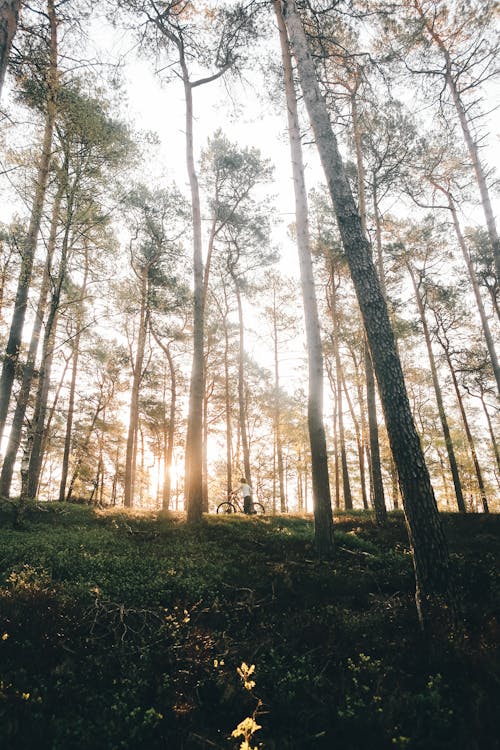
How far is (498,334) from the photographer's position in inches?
747

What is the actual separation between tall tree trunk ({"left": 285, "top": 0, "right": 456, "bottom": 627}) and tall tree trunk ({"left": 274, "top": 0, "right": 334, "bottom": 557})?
2278 mm

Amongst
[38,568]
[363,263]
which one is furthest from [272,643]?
[363,263]

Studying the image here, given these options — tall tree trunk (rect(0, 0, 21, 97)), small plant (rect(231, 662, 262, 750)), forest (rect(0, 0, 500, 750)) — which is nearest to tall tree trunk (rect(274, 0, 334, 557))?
forest (rect(0, 0, 500, 750))

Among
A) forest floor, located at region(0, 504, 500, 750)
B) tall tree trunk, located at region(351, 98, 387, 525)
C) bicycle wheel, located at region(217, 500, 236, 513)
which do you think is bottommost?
forest floor, located at region(0, 504, 500, 750)

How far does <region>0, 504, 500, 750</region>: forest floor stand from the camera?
8.91 ft

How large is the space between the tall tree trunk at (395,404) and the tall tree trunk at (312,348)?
2.28 m

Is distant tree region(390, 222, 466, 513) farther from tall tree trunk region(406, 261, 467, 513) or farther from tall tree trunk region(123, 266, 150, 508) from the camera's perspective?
tall tree trunk region(123, 266, 150, 508)

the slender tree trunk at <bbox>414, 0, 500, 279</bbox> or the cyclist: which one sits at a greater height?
the slender tree trunk at <bbox>414, 0, 500, 279</bbox>

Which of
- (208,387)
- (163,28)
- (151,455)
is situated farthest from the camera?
(151,455)

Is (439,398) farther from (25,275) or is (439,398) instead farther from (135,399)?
(25,275)

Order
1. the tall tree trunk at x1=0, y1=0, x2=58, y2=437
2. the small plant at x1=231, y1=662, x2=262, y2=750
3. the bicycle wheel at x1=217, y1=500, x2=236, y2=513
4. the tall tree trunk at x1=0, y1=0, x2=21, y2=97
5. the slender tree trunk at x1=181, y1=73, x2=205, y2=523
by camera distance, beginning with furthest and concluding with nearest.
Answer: the bicycle wheel at x1=217, y1=500, x2=236, y2=513 → the tall tree trunk at x1=0, y1=0, x2=58, y2=437 → the slender tree trunk at x1=181, y1=73, x2=205, y2=523 → the tall tree trunk at x1=0, y1=0, x2=21, y2=97 → the small plant at x1=231, y1=662, x2=262, y2=750

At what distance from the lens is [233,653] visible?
3785 mm

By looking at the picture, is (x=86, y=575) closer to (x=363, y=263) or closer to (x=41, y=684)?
(x=41, y=684)

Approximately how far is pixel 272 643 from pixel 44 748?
2.34 m
